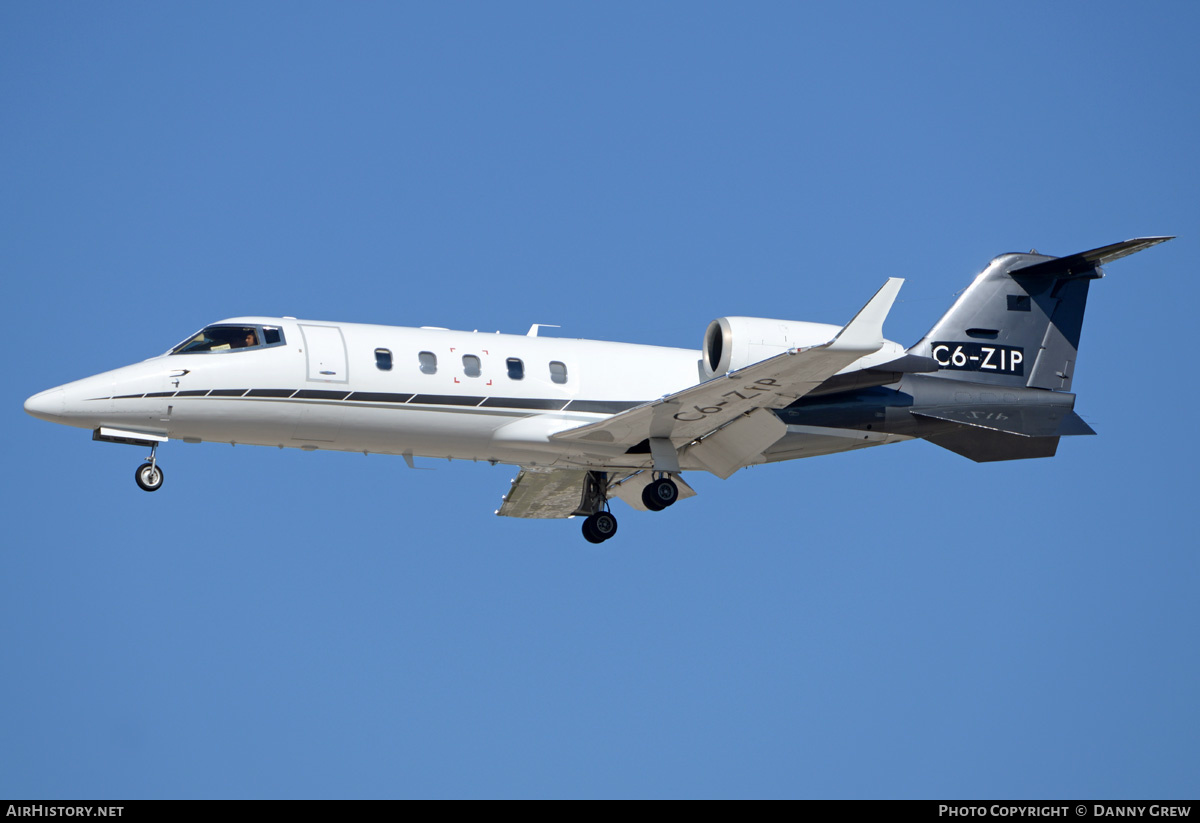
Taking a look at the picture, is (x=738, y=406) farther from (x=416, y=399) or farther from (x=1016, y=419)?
(x=1016, y=419)

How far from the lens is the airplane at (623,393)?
1970 centimetres

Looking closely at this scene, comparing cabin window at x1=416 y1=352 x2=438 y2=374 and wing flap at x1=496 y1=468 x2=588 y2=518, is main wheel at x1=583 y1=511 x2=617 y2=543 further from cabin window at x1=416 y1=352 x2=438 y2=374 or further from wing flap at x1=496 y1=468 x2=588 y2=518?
cabin window at x1=416 y1=352 x2=438 y2=374

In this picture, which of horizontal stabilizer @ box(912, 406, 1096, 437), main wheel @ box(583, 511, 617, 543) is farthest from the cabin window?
horizontal stabilizer @ box(912, 406, 1096, 437)

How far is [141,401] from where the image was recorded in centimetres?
Answer: 1952

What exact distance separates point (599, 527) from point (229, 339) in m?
6.78

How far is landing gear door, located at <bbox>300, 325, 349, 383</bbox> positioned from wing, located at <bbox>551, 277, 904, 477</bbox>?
11.0 ft

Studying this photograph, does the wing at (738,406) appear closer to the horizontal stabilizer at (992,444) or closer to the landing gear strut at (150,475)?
the horizontal stabilizer at (992,444)

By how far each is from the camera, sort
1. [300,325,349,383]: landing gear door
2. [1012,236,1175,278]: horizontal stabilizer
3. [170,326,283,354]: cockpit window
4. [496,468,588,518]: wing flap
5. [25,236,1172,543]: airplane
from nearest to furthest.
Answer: [25,236,1172,543]: airplane < [170,326,283,354]: cockpit window < [300,325,349,383]: landing gear door < [1012,236,1175,278]: horizontal stabilizer < [496,468,588,518]: wing flap

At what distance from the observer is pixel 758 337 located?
67.9 ft

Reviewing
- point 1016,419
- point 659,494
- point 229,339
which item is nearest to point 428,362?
point 229,339

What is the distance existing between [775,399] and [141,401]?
9008 millimetres

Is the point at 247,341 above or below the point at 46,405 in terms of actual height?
above

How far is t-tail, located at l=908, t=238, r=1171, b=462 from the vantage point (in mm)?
22812

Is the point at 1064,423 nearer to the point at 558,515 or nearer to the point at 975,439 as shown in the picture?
the point at 975,439
